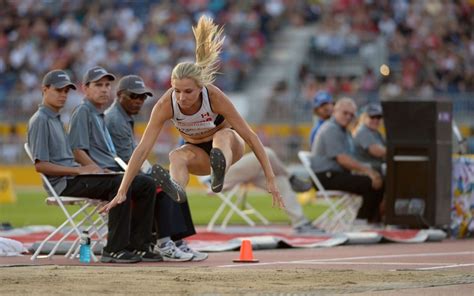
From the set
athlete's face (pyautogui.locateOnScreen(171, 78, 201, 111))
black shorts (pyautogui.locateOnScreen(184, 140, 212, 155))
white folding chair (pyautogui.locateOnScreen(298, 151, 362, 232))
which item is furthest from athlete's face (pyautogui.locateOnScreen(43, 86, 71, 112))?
white folding chair (pyautogui.locateOnScreen(298, 151, 362, 232))

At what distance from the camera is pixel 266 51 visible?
3469 cm

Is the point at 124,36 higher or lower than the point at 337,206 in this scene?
higher

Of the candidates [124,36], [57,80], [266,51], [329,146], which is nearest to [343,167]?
[329,146]

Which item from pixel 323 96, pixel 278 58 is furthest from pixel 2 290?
pixel 278 58

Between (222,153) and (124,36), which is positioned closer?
(222,153)

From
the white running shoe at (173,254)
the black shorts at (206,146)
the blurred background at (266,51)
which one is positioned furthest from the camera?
the blurred background at (266,51)

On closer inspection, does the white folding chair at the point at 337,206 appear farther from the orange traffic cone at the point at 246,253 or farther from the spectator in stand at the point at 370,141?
the orange traffic cone at the point at 246,253

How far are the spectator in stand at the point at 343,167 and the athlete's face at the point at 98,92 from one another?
16.4 ft

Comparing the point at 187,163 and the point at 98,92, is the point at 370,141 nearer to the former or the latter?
the point at 98,92

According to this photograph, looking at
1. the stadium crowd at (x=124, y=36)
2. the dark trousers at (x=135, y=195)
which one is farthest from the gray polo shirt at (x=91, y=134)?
the stadium crowd at (x=124, y=36)

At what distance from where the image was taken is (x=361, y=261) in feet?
37.3

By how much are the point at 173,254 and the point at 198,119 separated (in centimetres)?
140

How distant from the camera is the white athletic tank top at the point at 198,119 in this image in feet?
35.6

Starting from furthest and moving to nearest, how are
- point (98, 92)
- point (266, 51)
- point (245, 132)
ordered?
point (266, 51) → point (98, 92) → point (245, 132)
